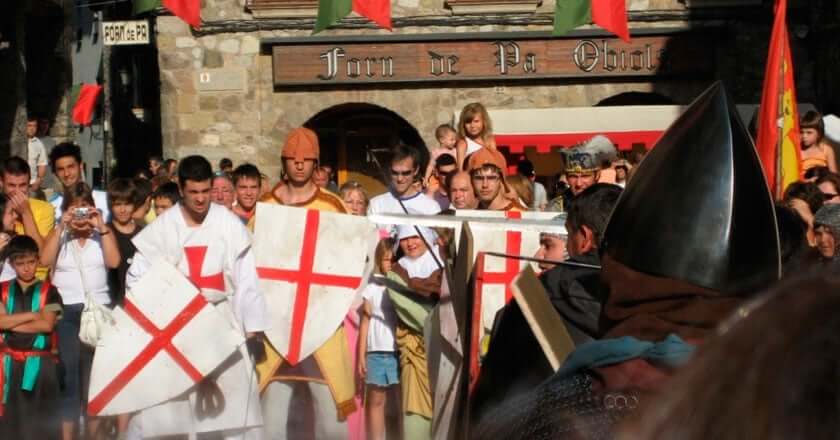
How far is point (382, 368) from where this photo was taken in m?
7.80

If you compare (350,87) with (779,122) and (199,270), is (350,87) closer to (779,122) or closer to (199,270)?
(779,122)

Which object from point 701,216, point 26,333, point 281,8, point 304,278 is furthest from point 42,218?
point 281,8

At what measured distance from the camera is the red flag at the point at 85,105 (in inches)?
946

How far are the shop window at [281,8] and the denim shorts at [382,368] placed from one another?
441 inches

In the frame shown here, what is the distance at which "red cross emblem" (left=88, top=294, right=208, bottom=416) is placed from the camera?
702 centimetres

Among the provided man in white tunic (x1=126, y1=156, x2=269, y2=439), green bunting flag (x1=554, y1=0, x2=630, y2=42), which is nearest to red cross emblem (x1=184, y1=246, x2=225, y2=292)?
man in white tunic (x1=126, y1=156, x2=269, y2=439)

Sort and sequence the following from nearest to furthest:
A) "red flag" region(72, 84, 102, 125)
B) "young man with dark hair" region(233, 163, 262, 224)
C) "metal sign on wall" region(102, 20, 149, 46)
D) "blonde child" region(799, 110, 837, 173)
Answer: "blonde child" region(799, 110, 837, 173), "young man with dark hair" region(233, 163, 262, 224), "metal sign on wall" region(102, 20, 149, 46), "red flag" region(72, 84, 102, 125)

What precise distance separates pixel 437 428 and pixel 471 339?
691 mm

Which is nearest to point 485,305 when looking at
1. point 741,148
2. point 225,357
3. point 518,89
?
point 225,357

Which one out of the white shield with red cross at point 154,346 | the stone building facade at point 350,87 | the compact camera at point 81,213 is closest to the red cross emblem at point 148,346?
the white shield with red cross at point 154,346

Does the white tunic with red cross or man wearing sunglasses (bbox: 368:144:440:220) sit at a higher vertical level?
man wearing sunglasses (bbox: 368:144:440:220)

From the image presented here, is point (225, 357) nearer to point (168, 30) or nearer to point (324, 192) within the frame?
point (324, 192)

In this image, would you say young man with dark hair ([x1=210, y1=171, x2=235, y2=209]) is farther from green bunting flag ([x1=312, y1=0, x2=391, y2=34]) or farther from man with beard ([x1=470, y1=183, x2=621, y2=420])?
man with beard ([x1=470, y1=183, x2=621, y2=420])

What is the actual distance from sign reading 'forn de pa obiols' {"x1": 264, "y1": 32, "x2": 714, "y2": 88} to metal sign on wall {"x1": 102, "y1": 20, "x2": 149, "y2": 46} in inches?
63.2
